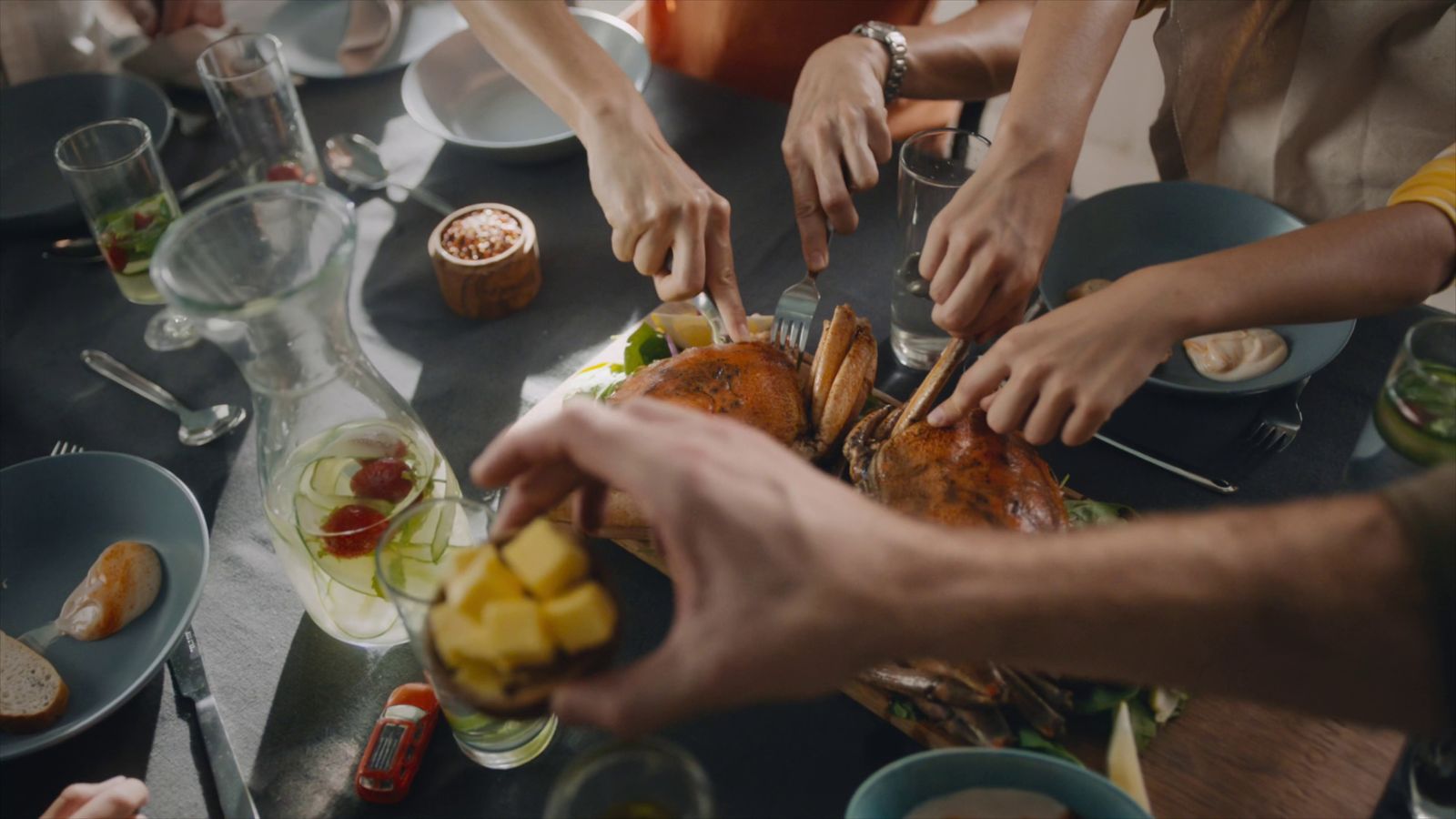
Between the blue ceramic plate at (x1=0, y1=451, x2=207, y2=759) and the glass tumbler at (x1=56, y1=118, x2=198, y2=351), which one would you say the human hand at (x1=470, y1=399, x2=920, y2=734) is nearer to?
the blue ceramic plate at (x1=0, y1=451, x2=207, y2=759)

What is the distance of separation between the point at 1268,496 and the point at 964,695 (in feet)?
1.55

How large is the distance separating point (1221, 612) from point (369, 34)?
5.39ft

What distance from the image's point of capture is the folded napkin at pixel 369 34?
1.61m

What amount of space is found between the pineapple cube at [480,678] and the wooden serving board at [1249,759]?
42cm

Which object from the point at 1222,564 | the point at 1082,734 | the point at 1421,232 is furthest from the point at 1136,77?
the point at 1222,564

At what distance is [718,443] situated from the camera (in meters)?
0.48

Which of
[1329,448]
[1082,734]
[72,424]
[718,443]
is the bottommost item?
[72,424]

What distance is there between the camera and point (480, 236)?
1.23 meters

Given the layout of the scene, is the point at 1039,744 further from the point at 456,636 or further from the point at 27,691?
the point at 27,691

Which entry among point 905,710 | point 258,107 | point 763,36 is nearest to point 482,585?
point 905,710

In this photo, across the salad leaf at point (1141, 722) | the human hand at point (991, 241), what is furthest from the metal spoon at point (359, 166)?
the salad leaf at point (1141, 722)

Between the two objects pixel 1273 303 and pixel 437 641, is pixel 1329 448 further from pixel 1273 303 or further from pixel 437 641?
pixel 437 641

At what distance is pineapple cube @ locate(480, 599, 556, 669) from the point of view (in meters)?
0.50

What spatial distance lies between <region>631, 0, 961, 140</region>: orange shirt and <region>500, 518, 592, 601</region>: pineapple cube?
4.18 ft
